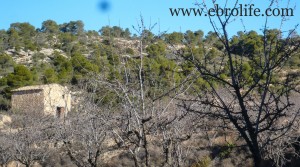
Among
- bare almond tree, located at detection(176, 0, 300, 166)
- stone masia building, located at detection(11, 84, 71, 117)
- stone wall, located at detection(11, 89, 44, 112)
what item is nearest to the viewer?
bare almond tree, located at detection(176, 0, 300, 166)

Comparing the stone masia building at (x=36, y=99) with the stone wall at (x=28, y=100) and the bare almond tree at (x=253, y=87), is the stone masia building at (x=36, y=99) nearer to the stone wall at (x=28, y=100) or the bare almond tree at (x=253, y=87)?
the stone wall at (x=28, y=100)

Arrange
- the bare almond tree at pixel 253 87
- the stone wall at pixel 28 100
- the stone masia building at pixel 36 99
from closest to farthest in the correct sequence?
1. the bare almond tree at pixel 253 87
2. the stone masia building at pixel 36 99
3. the stone wall at pixel 28 100

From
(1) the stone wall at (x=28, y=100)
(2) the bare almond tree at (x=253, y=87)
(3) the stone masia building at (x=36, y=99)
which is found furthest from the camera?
(1) the stone wall at (x=28, y=100)

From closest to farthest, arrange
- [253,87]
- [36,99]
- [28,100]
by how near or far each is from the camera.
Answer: [253,87] → [36,99] → [28,100]

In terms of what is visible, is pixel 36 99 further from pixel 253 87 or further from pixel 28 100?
pixel 253 87

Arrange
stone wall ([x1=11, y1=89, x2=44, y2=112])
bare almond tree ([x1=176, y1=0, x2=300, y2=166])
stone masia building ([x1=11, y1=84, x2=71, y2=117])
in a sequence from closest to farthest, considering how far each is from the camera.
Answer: bare almond tree ([x1=176, y1=0, x2=300, y2=166]), stone masia building ([x1=11, y1=84, x2=71, y2=117]), stone wall ([x1=11, y1=89, x2=44, y2=112])

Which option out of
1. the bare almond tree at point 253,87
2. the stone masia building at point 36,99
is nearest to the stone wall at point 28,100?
the stone masia building at point 36,99

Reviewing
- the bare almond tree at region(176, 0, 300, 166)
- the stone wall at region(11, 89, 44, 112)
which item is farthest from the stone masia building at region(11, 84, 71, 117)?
the bare almond tree at region(176, 0, 300, 166)

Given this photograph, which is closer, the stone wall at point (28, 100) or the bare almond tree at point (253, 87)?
the bare almond tree at point (253, 87)

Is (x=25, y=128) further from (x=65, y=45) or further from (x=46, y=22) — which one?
(x=46, y=22)

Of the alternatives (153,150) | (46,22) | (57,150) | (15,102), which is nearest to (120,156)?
(153,150)

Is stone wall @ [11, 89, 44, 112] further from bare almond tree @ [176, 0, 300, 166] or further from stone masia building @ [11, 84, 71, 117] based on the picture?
bare almond tree @ [176, 0, 300, 166]

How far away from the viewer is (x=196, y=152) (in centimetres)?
2212

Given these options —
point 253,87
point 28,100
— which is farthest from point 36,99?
point 253,87
